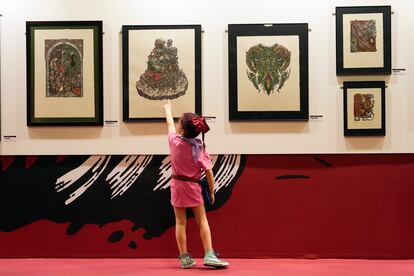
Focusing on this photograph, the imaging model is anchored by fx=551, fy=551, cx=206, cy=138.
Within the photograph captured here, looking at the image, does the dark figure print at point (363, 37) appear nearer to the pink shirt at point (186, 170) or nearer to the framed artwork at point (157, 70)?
the framed artwork at point (157, 70)

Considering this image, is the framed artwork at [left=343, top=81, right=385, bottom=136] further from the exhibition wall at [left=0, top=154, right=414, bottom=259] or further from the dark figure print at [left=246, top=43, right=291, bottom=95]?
the dark figure print at [left=246, top=43, right=291, bottom=95]

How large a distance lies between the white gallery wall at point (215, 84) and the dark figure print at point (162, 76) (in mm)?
226

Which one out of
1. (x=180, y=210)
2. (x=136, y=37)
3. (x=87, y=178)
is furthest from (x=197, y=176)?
(x=136, y=37)

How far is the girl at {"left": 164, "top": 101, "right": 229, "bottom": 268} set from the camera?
4934 millimetres

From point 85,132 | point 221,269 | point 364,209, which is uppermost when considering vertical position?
point 85,132

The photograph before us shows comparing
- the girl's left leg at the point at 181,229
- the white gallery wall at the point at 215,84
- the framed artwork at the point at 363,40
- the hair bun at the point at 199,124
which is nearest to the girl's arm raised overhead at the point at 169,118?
the white gallery wall at the point at 215,84

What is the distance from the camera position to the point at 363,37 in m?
5.44

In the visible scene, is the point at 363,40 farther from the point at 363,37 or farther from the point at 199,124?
the point at 199,124

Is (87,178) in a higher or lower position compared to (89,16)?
lower

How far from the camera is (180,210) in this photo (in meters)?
5.06

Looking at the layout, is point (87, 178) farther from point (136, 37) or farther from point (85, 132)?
point (136, 37)

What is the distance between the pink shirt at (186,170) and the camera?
4.96 metres

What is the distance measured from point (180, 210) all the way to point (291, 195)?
1169 millimetres

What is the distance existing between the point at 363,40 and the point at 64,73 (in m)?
2.99
